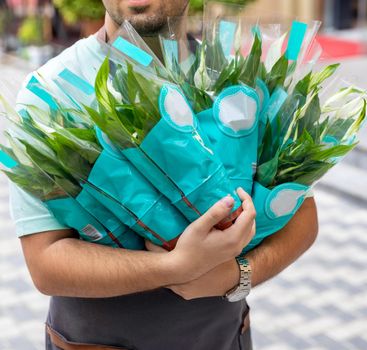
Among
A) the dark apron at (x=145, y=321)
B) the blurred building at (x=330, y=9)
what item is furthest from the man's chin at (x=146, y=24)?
the blurred building at (x=330, y=9)

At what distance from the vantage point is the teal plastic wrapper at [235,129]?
1.40 metres

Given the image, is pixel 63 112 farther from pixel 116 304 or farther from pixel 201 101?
pixel 116 304

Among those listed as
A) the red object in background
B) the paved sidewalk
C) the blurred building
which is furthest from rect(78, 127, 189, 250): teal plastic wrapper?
the blurred building

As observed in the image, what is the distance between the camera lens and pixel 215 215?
1297 mm

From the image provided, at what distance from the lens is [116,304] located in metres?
1.61

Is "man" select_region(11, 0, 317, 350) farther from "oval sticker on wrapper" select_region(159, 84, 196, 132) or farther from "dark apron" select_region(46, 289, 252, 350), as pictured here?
"oval sticker on wrapper" select_region(159, 84, 196, 132)

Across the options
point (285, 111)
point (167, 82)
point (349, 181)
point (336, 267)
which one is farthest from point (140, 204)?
point (349, 181)

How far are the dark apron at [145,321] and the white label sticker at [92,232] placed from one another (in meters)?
0.21

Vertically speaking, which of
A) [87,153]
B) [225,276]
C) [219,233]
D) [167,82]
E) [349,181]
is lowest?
[349,181]

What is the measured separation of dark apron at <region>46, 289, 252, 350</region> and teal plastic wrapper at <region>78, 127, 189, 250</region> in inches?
10.2

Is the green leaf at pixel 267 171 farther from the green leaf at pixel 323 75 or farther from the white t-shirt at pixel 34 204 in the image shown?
the white t-shirt at pixel 34 204

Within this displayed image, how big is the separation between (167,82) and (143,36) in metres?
0.22

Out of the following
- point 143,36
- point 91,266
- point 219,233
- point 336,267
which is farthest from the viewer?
point 336,267

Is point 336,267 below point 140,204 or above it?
below
